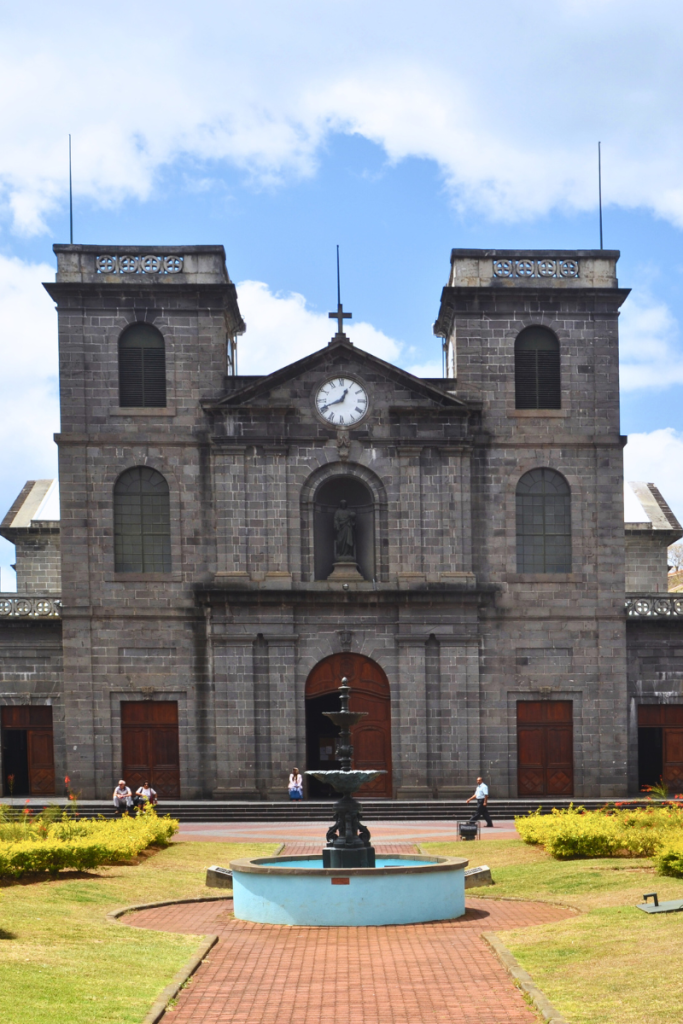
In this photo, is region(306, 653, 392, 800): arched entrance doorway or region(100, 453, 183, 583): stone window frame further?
region(100, 453, 183, 583): stone window frame

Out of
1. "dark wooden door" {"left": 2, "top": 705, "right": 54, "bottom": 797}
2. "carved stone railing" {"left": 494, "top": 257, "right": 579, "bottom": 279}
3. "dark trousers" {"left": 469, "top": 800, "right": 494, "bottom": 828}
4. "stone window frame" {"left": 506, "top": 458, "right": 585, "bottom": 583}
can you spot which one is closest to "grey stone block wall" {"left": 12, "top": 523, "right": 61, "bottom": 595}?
"dark wooden door" {"left": 2, "top": 705, "right": 54, "bottom": 797}

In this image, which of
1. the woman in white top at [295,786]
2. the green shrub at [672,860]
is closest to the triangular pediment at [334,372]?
the woman in white top at [295,786]

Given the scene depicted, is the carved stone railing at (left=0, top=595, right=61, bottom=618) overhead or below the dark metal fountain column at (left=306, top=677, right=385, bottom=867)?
overhead

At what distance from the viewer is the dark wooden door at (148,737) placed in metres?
39.9

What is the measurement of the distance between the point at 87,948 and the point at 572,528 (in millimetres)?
26221

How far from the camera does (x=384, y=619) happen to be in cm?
3988

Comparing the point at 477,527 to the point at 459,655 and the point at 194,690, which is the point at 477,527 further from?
the point at 194,690

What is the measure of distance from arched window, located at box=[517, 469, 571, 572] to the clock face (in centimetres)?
567

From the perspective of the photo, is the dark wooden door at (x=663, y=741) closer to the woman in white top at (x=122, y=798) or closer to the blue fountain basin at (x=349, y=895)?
the woman in white top at (x=122, y=798)

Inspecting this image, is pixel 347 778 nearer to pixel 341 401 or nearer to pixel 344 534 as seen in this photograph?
pixel 344 534

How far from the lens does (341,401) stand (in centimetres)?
4038

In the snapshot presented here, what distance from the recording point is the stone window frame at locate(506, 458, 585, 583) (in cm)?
4044

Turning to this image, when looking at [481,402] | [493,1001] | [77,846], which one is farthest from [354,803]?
[481,402]

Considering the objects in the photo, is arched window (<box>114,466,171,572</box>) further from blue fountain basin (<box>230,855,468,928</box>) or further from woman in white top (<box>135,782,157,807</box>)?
blue fountain basin (<box>230,855,468,928</box>)
